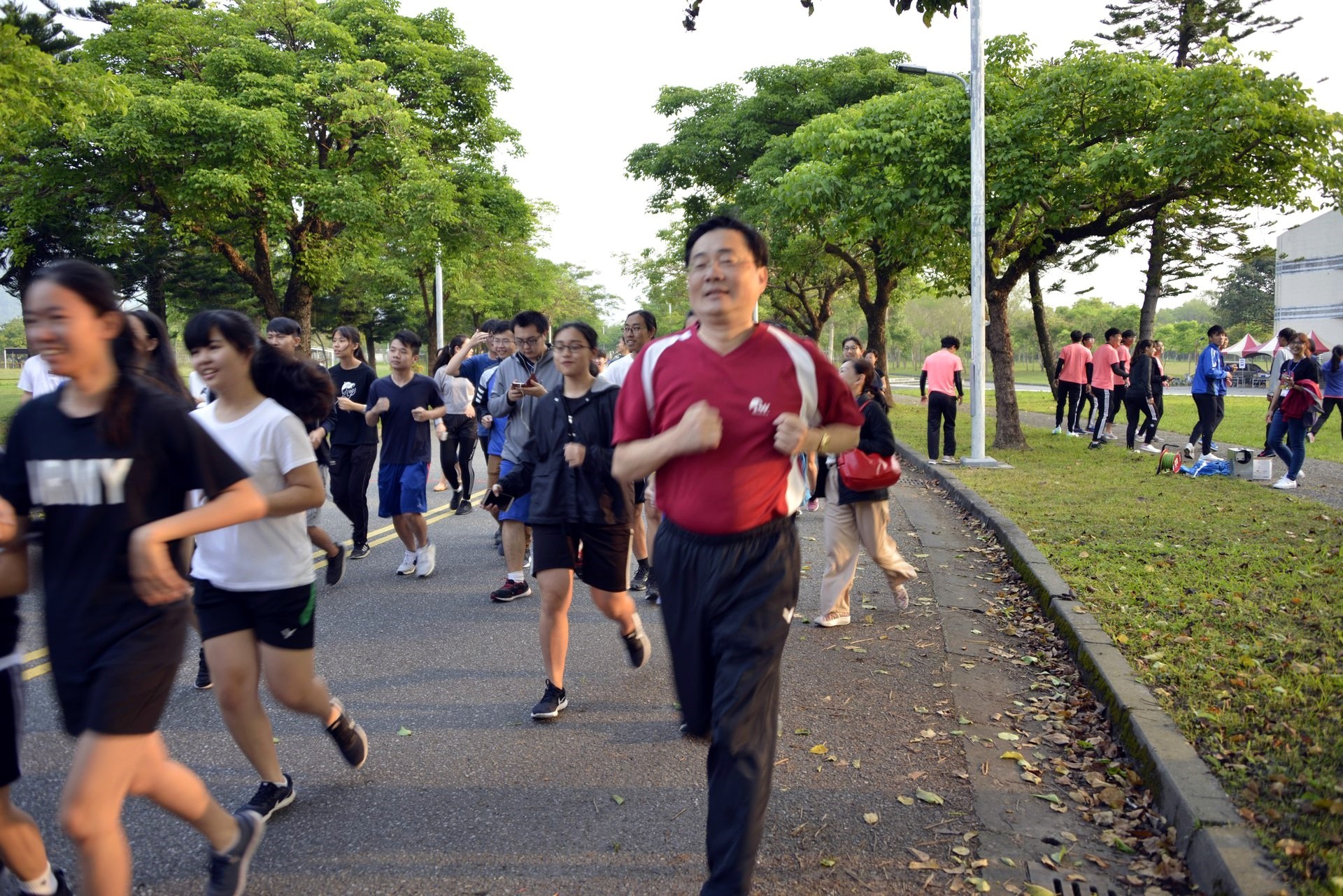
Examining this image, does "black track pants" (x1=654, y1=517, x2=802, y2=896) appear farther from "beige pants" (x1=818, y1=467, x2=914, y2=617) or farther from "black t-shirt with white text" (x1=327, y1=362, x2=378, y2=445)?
"black t-shirt with white text" (x1=327, y1=362, x2=378, y2=445)

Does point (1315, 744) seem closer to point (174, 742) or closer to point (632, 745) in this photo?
point (632, 745)

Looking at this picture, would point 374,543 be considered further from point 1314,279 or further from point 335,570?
point 1314,279

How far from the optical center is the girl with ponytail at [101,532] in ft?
8.39

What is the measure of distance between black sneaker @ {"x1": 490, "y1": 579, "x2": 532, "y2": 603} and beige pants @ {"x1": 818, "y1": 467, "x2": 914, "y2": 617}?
83.2 inches

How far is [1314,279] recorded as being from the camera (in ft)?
190

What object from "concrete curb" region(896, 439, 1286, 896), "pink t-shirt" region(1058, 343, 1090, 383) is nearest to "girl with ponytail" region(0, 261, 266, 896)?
"concrete curb" region(896, 439, 1286, 896)

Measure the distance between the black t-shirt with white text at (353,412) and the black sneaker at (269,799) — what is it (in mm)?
4452

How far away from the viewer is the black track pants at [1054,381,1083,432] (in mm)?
19734

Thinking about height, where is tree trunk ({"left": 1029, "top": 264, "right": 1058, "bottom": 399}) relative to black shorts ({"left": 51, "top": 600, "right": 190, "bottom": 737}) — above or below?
above

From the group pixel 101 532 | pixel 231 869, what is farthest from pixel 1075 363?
pixel 101 532

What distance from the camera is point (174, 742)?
4.46 m

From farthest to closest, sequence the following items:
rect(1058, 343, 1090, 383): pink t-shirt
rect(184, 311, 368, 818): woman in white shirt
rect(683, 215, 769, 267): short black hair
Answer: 1. rect(1058, 343, 1090, 383): pink t-shirt
2. rect(184, 311, 368, 818): woman in white shirt
3. rect(683, 215, 769, 267): short black hair

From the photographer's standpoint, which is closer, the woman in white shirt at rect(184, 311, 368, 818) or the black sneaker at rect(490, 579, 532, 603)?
the woman in white shirt at rect(184, 311, 368, 818)

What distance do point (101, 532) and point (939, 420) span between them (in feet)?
46.7
